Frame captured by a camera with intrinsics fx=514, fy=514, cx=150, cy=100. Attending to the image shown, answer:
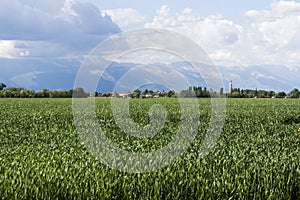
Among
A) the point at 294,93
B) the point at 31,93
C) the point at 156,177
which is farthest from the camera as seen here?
the point at 294,93

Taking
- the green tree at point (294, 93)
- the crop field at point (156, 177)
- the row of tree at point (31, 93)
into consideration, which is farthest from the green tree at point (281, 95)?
the crop field at point (156, 177)

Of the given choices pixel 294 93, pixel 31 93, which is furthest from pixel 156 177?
pixel 294 93

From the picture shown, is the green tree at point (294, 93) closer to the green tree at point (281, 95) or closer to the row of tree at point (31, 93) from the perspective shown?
the green tree at point (281, 95)

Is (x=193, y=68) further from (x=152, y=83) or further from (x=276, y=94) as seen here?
(x=276, y=94)

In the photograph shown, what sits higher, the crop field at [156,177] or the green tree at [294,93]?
the green tree at [294,93]

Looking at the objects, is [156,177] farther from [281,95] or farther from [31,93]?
[281,95]

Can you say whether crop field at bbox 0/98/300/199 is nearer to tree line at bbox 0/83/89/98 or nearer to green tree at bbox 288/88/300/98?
tree line at bbox 0/83/89/98

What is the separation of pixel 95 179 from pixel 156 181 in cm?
109

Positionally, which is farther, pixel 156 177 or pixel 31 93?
pixel 31 93

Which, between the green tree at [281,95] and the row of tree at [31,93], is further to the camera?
the green tree at [281,95]

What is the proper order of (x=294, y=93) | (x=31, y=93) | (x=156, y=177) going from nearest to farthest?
(x=156, y=177), (x=31, y=93), (x=294, y=93)

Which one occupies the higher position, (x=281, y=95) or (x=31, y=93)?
(x=31, y=93)

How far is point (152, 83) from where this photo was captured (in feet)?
45.7

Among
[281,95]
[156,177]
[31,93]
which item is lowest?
[156,177]
